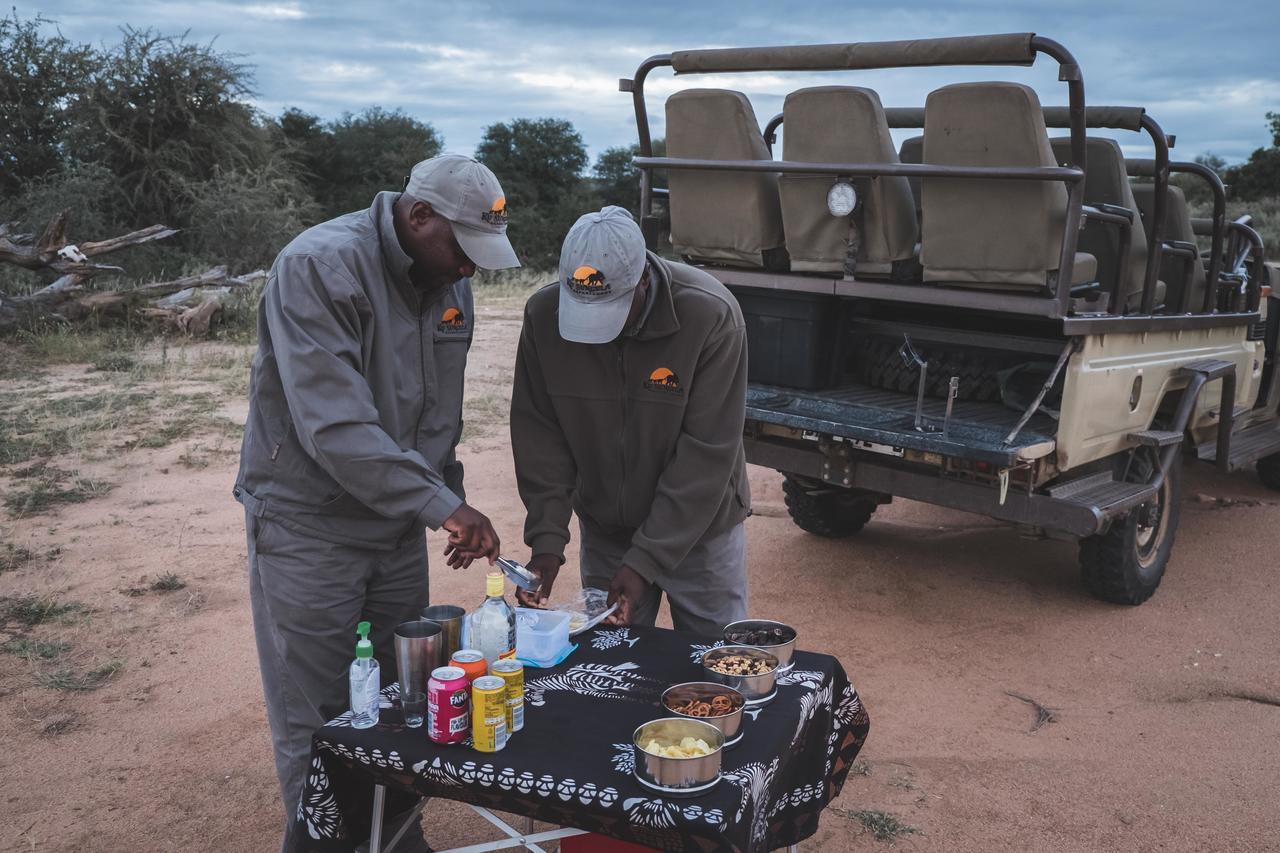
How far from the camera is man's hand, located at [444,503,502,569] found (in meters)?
2.69

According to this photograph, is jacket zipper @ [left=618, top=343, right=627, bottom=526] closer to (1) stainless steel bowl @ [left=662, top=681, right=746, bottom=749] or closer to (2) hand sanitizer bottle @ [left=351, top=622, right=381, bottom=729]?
(1) stainless steel bowl @ [left=662, top=681, right=746, bottom=749]

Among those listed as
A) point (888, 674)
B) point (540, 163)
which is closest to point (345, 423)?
point (888, 674)

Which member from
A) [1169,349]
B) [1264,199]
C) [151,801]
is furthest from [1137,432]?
[1264,199]

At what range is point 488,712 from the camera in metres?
2.30

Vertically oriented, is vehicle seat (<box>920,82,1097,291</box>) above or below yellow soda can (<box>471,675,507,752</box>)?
above

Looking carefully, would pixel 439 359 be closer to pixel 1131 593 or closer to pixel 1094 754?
pixel 1094 754

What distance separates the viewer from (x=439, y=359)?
3.03 metres

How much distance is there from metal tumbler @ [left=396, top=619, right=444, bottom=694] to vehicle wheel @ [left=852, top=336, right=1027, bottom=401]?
378 centimetres

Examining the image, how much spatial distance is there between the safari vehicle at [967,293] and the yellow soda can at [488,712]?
2792 mm

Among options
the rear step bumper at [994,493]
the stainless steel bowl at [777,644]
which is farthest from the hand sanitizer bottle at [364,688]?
the rear step bumper at [994,493]

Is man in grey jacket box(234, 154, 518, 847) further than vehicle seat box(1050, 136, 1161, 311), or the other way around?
vehicle seat box(1050, 136, 1161, 311)

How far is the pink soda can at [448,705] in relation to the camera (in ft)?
7.66

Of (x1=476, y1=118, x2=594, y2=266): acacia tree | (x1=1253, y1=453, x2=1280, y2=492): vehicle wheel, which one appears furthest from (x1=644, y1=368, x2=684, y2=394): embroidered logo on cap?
(x1=476, y1=118, x2=594, y2=266): acacia tree

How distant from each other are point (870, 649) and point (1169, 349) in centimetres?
211
